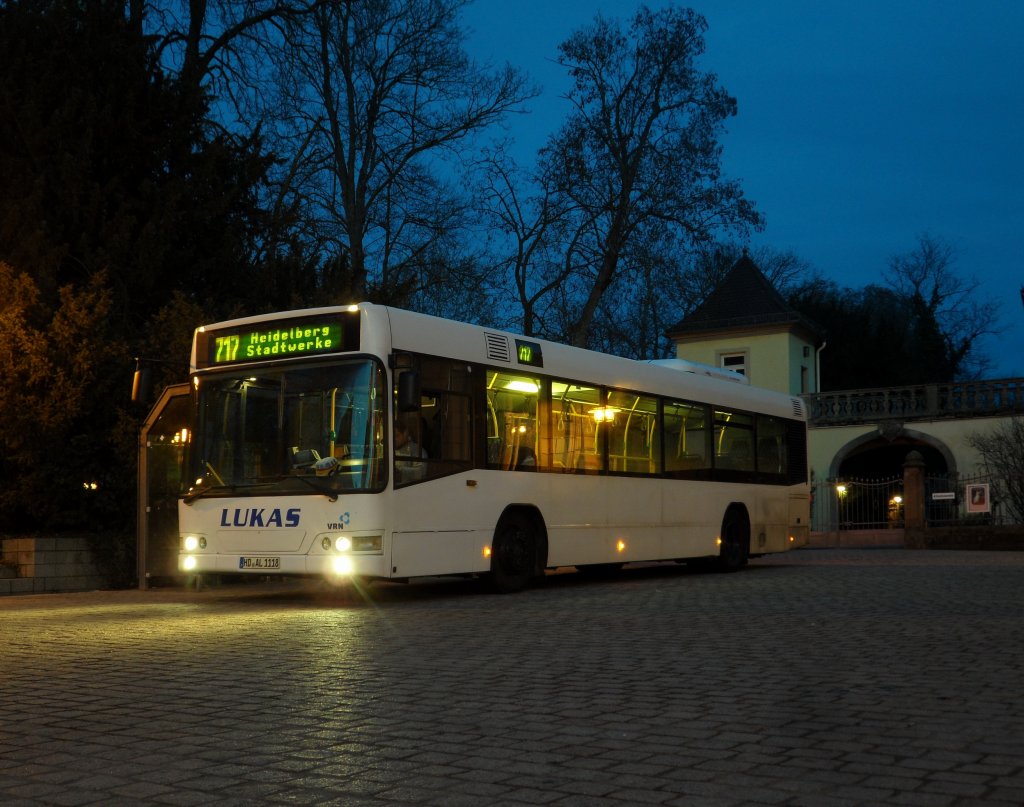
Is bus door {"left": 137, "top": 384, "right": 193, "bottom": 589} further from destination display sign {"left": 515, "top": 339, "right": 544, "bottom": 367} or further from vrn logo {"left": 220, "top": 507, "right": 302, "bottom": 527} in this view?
destination display sign {"left": 515, "top": 339, "right": 544, "bottom": 367}

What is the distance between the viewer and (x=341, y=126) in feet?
110

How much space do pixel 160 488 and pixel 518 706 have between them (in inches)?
508

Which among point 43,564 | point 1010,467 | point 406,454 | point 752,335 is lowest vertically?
point 43,564

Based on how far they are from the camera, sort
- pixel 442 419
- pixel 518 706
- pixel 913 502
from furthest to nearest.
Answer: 1. pixel 913 502
2. pixel 442 419
3. pixel 518 706

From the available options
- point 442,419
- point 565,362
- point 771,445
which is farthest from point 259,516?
point 771,445

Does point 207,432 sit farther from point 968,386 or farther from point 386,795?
point 968,386

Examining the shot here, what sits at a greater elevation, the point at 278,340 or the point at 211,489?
the point at 278,340

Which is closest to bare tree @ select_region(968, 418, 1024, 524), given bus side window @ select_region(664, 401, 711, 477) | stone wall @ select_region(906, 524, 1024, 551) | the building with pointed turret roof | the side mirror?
stone wall @ select_region(906, 524, 1024, 551)

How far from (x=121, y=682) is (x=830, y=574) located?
50.8ft

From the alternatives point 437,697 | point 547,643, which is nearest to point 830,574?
point 547,643

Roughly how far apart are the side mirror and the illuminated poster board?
2.67 feet

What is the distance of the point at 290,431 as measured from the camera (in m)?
14.4

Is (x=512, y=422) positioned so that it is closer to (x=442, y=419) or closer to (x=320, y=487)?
(x=442, y=419)

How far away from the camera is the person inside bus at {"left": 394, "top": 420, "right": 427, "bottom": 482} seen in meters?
14.2
